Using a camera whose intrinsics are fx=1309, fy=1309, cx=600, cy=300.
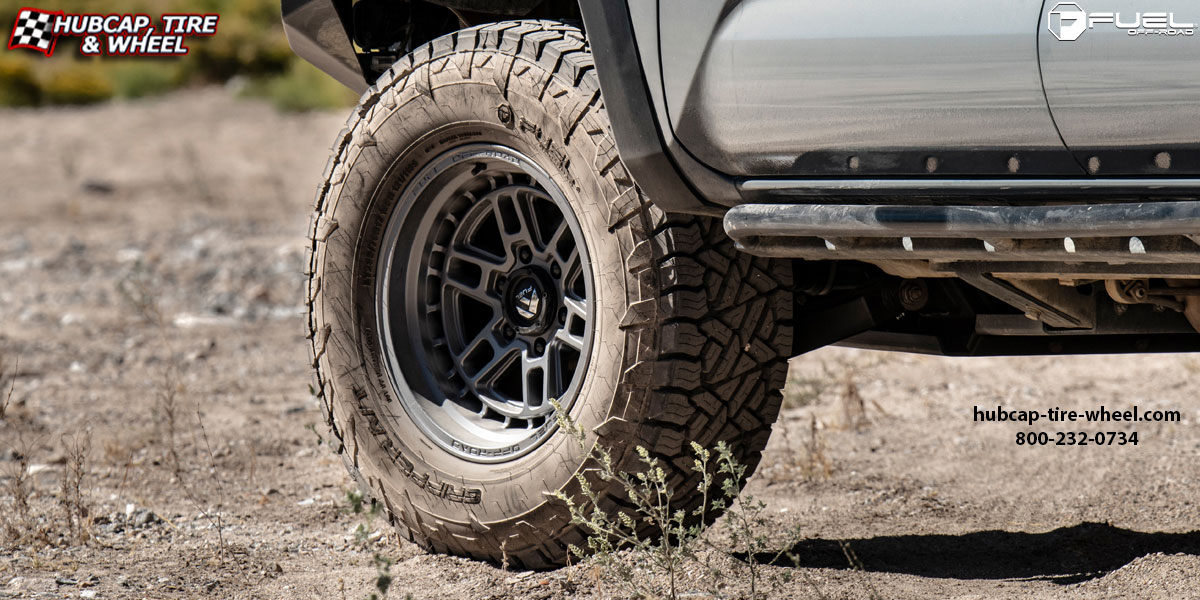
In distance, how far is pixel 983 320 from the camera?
329cm

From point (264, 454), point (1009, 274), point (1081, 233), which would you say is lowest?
point (264, 454)

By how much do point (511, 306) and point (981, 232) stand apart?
136 centimetres

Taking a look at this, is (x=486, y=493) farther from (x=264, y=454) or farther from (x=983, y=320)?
(x=264, y=454)

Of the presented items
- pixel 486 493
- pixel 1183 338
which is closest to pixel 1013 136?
pixel 1183 338

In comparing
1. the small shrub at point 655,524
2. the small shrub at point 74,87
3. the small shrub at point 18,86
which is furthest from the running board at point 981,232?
the small shrub at point 18,86

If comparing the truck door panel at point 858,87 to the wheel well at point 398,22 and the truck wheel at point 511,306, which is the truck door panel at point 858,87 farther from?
the wheel well at point 398,22

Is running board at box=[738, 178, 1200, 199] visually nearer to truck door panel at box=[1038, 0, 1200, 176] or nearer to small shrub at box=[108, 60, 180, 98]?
truck door panel at box=[1038, 0, 1200, 176]

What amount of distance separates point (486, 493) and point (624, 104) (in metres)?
1.05

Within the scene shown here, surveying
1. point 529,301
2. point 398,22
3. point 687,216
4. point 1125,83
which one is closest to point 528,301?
point 529,301

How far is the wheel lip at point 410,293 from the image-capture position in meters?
3.14

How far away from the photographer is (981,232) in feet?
8.09

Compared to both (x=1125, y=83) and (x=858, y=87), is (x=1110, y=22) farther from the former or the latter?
(x=858, y=87)

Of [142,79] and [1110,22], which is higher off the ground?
[1110,22]

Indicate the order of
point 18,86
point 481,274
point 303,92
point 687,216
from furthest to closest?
point 18,86 < point 303,92 < point 481,274 < point 687,216
